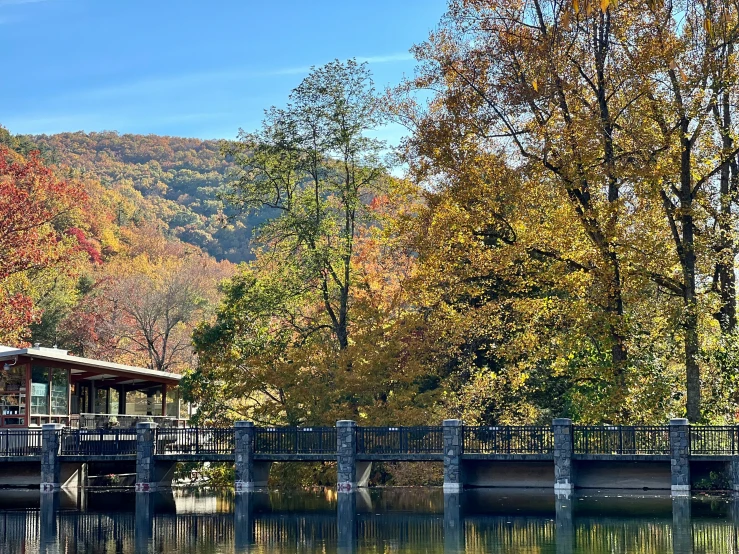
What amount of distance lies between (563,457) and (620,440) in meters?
1.72

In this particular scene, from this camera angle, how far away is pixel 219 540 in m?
21.5

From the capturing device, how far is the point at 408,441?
107 feet

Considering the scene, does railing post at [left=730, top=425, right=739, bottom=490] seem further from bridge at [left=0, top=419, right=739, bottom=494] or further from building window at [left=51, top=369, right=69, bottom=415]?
building window at [left=51, top=369, right=69, bottom=415]

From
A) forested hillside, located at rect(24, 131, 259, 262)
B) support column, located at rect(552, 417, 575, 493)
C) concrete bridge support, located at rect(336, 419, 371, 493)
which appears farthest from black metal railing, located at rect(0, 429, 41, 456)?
forested hillside, located at rect(24, 131, 259, 262)

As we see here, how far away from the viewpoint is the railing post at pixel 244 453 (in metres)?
33.5

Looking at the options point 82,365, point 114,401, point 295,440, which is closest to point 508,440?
point 295,440

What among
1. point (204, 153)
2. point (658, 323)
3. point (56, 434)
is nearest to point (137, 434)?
point (56, 434)

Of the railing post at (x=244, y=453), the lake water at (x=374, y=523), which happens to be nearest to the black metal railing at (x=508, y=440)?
the lake water at (x=374, y=523)

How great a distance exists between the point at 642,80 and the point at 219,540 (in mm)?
18339

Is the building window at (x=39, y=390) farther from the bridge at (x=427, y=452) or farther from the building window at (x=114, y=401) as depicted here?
the building window at (x=114, y=401)

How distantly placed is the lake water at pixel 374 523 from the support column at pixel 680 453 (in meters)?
0.58

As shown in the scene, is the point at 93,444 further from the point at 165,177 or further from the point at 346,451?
the point at 165,177

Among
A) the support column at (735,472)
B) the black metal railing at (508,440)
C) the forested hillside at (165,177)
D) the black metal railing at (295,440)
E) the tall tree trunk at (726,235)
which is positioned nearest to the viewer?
the support column at (735,472)

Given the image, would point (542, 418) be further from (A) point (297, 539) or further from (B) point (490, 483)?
(A) point (297, 539)
